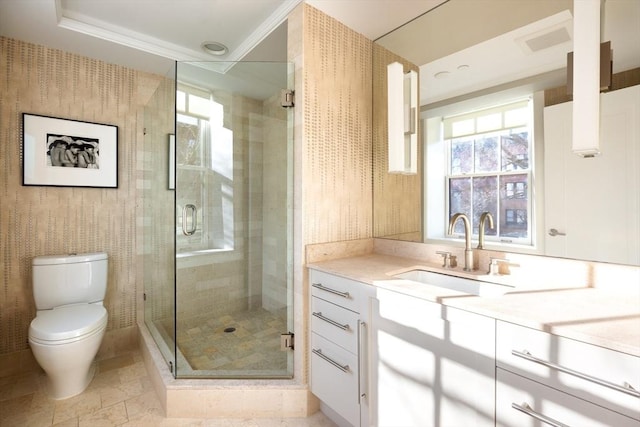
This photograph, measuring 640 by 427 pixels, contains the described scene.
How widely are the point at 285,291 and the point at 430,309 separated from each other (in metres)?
1.03

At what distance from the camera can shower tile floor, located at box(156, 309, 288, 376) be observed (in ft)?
6.12

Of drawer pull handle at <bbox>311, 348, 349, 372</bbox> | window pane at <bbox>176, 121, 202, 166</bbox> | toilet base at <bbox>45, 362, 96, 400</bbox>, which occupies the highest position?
window pane at <bbox>176, 121, 202, 166</bbox>

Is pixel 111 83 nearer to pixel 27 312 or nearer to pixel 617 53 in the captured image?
pixel 27 312

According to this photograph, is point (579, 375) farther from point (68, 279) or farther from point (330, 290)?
point (68, 279)

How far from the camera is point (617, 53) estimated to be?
1.20 meters

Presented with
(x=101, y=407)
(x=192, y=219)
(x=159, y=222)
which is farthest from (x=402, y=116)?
(x=101, y=407)

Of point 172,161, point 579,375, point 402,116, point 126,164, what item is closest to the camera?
point 579,375

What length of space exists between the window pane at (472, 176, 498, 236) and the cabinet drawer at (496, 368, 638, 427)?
0.82m

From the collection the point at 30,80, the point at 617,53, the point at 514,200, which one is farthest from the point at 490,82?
the point at 30,80

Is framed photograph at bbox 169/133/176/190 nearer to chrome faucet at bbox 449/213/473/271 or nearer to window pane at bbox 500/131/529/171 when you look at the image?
chrome faucet at bbox 449/213/473/271

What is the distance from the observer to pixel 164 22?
206 cm

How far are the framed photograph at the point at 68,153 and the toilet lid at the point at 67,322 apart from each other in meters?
0.94

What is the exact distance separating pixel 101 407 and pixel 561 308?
2.45m

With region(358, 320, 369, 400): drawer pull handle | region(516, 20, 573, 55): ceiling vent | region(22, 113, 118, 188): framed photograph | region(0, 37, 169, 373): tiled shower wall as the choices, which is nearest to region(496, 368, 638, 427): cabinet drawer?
region(358, 320, 369, 400): drawer pull handle
